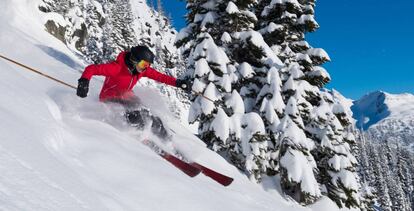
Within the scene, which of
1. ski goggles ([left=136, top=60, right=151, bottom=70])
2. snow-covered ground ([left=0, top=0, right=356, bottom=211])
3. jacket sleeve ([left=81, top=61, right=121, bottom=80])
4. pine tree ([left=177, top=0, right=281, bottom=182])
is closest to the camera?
snow-covered ground ([left=0, top=0, right=356, bottom=211])

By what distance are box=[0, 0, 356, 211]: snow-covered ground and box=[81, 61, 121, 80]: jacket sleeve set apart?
0.53 metres

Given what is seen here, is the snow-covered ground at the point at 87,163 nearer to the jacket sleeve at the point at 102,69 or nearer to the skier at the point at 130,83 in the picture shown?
the skier at the point at 130,83

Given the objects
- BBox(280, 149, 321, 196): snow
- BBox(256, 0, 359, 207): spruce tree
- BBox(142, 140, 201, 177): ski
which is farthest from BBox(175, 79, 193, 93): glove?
BBox(256, 0, 359, 207): spruce tree

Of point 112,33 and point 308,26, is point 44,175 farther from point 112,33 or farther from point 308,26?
point 112,33

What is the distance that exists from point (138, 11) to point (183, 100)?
232 feet

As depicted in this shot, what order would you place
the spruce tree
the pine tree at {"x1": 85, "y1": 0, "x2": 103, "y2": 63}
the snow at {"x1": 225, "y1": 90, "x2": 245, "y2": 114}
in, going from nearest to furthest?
1. the snow at {"x1": 225, "y1": 90, "x2": 245, "y2": 114}
2. the spruce tree
3. the pine tree at {"x1": 85, "y1": 0, "x2": 103, "y2": 63}

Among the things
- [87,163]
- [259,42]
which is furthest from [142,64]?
[259,42]

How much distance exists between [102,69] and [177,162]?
2.40 m

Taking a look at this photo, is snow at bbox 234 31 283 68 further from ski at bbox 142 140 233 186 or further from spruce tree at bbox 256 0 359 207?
ski at bbox 142 140 233 186

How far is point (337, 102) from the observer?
1770 centimetres

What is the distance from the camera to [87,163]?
4.88 metres

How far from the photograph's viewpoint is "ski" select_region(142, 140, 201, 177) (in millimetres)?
7309

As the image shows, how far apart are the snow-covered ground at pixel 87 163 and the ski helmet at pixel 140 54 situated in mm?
967

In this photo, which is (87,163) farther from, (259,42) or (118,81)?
(259,42)
